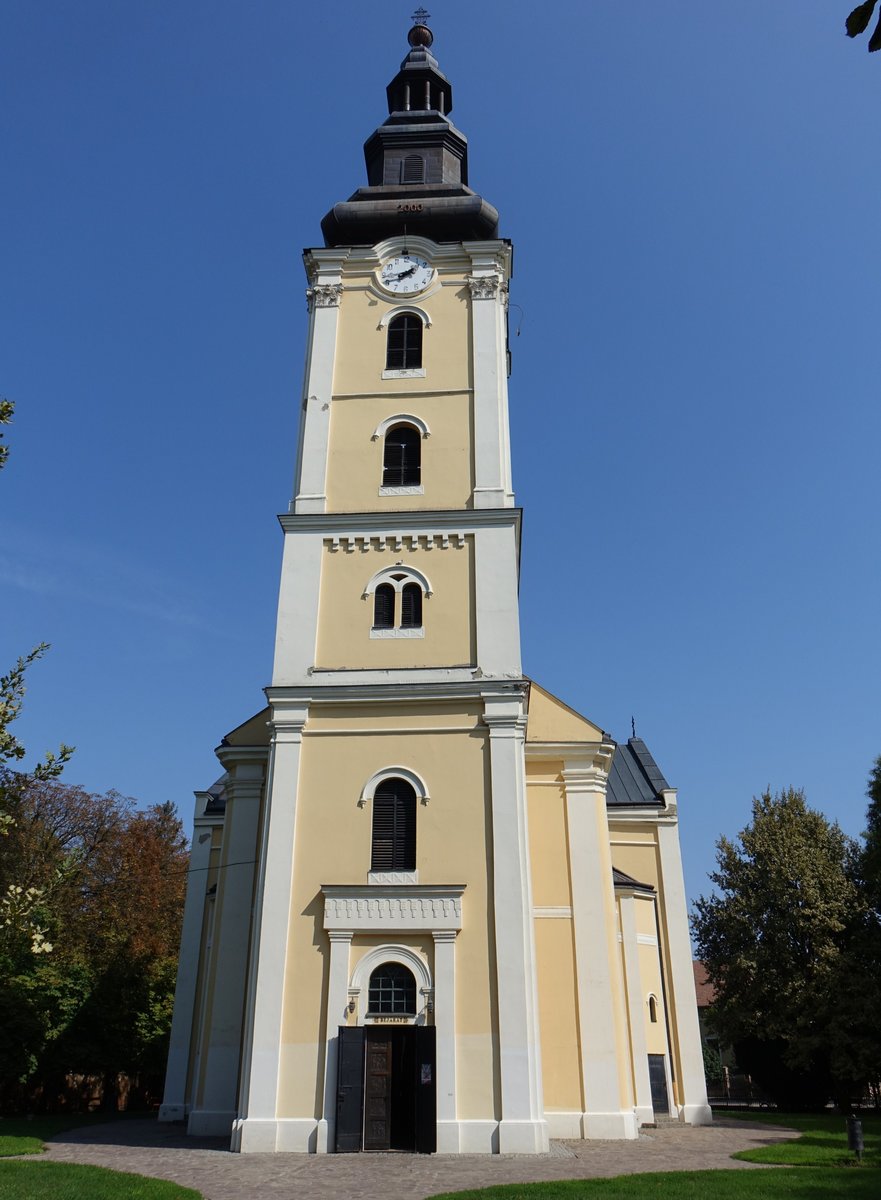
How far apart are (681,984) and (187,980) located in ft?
40.4

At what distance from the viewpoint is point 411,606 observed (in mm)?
20344

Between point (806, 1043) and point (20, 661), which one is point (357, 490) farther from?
point (806, 1043)

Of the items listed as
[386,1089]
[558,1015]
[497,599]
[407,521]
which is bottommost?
[386,1089]

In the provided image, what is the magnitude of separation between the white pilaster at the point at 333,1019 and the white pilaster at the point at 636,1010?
7.68m

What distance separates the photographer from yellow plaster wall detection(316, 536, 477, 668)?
19734 mm

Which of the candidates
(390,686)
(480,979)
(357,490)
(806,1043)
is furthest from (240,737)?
(806,1043)

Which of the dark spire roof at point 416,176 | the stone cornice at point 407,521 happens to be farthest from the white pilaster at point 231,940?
the dark spire roof at point 416,176

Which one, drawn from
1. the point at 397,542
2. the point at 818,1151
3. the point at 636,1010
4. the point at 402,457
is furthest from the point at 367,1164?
the point at 402,457

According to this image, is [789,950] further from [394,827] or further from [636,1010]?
[394,827]

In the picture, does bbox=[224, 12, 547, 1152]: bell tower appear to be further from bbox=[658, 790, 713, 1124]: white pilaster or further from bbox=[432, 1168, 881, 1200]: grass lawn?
bbox=[658, 790, 713, 1124]: white pilaster

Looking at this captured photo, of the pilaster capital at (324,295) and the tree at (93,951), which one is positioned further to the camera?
the tree at (93,951)

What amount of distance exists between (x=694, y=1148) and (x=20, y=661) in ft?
47.5

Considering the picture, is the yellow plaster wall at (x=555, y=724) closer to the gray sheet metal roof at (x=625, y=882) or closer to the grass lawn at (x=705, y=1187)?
the gray sheet metal roof at (x=625, y=882)

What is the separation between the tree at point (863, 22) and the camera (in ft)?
11.9
